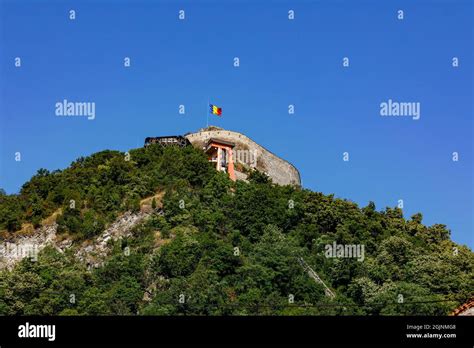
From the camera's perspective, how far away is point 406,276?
4197 centimetres

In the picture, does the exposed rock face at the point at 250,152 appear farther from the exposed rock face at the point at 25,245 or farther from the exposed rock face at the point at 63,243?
the exposed rock face at the point at 25,245

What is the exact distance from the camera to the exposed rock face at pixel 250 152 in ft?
201

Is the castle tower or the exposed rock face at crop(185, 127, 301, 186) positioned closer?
the castle tower

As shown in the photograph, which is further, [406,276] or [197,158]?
[197,158]

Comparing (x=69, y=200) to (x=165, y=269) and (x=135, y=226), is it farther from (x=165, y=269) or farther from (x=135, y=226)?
(x=165, y=269)

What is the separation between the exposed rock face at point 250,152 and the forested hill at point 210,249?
6.28 meters

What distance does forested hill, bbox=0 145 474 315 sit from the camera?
121 feet

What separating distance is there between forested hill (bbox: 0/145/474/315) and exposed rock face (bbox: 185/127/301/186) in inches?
247

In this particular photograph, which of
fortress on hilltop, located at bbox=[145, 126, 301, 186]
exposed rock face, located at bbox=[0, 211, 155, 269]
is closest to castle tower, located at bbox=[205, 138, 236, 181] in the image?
fortress on hilltop, located at bbox=[145, 126, 301, 186]

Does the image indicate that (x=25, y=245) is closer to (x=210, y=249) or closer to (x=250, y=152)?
(x=210, y=249)

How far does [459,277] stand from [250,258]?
9.83 meters

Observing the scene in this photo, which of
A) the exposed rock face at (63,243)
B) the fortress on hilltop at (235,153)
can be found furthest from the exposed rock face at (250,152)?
the exposed rock face at (63,243)

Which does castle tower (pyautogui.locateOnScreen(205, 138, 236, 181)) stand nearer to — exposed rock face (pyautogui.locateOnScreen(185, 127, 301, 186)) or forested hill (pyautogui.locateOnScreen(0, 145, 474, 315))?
forested hill (pyautogui.locateOnScreen(0, 145, 474, 315))
